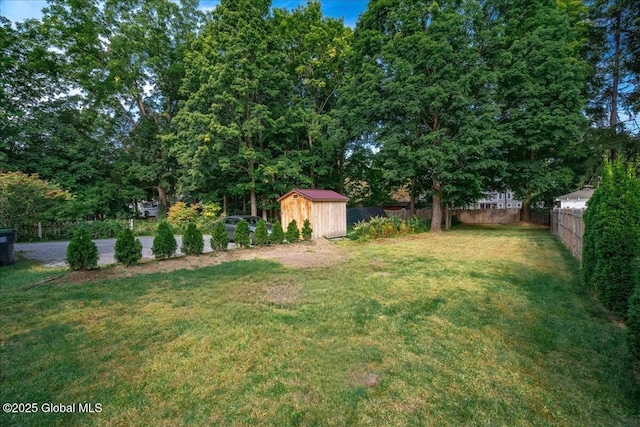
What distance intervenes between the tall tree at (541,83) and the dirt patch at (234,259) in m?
13.4

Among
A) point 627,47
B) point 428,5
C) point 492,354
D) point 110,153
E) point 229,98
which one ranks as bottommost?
point 492,354

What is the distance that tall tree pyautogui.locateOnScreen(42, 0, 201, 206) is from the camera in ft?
64.3

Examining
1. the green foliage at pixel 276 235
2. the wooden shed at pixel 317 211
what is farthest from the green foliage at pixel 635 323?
the wooden shed at pixel 317 211

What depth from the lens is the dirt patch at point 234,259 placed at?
6.50 m

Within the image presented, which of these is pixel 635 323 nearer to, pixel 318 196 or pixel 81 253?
pixel 81 253

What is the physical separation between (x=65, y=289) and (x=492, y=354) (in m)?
7.21

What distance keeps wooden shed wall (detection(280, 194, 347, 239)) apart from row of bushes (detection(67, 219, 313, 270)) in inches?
55.7

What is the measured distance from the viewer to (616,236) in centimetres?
417

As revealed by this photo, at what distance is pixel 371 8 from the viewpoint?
1680 centimetres

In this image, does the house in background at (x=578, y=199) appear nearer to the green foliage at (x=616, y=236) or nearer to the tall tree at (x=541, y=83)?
the tall tree at (x=541, y=83)

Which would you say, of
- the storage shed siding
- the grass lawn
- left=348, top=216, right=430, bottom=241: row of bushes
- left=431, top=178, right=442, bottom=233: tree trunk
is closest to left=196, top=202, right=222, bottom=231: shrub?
the storage shed siding

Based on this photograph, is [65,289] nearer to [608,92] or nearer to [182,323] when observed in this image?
[182,323]

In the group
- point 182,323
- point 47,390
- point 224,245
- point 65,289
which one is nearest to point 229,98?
point 224,245

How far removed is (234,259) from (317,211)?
5.66m
